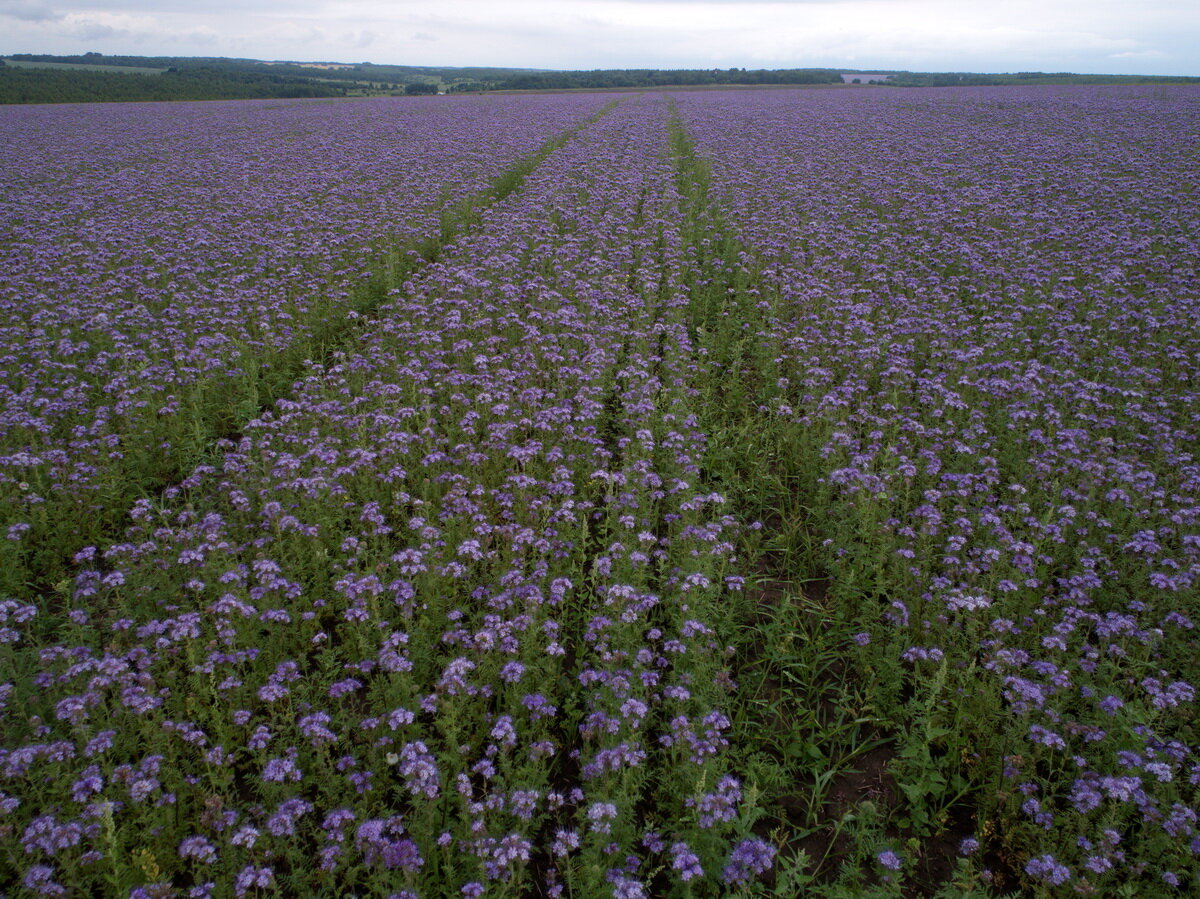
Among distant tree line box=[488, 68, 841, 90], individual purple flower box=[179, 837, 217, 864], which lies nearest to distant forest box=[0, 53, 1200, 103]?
distant tree line box=[488, 68, 841, 90]

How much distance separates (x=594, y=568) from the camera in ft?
15.5

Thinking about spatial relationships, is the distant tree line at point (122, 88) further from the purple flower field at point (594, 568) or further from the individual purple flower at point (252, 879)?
the individual purple flower at point (252, 879)

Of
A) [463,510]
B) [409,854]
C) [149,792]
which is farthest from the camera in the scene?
[463,510]

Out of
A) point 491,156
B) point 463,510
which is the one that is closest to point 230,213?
point 491,156

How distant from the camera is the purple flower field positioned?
11.0ft

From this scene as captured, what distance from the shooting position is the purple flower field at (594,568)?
3365 mm

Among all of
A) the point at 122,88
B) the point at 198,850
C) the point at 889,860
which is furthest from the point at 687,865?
the point at 122,88

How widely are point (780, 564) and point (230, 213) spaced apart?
1369 cm

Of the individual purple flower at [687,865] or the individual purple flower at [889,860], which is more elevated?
the individual purple flower at [687,865]

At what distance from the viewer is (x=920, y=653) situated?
4.20m

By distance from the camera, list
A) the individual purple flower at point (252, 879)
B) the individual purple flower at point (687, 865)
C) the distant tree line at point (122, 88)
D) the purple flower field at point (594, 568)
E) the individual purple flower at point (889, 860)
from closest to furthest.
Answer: the individual purple flower at point (252, 879)
the individual purple flower at point (687, 865)
the individual purple flower at point (889, 860)
the purple flower field at point (594, 568)
the distant tree line at point (122, 88)

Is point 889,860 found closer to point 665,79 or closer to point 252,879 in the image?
point 252,879

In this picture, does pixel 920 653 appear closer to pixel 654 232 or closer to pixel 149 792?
pixel 149 792

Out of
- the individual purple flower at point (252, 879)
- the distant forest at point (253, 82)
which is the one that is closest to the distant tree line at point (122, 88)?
the distant forest at point (253, 82)
